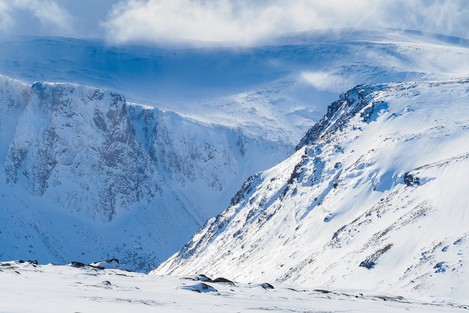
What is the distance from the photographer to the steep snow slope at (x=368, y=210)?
214 ft

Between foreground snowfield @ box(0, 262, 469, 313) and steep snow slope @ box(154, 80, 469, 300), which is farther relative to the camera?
steep snow slope @ box(154, 80, 469, 300)

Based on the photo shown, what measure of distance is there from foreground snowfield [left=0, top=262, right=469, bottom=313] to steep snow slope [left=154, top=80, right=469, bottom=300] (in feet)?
105

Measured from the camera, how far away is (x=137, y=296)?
65.9ft

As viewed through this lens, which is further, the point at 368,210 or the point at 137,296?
the point at 368,210

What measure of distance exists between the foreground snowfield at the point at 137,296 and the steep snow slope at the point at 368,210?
105 ft

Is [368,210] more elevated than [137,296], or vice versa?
[368,210]

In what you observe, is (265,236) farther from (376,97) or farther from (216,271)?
(376,97)

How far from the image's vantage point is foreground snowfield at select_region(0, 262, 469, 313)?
16938 millimetres

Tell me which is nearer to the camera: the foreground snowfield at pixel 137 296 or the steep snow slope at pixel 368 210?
the foreground snowfield at pixel 137 296

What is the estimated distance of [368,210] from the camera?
91.5 metres

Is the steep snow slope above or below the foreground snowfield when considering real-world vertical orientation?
above

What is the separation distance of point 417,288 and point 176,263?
11739cm

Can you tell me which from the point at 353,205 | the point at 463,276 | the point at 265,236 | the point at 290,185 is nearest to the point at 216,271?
the point at 265,236

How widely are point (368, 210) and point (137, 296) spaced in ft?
246
